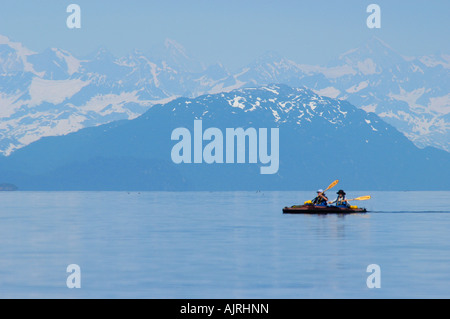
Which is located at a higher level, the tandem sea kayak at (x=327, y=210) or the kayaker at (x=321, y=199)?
the kayaker at (x=321, y=199)

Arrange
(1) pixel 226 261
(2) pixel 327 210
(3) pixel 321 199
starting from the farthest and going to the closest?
(3) pixel 321 199 < (2) pixel 327 210 < (1) pixel 226 261

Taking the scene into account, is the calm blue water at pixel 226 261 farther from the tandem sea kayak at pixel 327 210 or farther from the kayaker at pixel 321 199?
the kayaker at pixel 321 199

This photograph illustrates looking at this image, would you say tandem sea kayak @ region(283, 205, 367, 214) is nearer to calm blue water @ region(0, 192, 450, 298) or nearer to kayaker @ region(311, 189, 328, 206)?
kayaker @ region(311, 189, 328, 206)

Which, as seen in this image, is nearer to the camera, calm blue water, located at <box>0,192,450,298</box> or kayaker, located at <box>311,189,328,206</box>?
calm blue water, located at <box>0,192,450,298</box>

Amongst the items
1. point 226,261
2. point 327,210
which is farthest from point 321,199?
point 226,261

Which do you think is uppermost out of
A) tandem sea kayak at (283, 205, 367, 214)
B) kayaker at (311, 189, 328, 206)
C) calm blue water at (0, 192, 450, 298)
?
kayaker at (311, 189, 328, 206)

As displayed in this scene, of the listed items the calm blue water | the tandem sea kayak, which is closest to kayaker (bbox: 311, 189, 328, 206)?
the tandem sea kayak

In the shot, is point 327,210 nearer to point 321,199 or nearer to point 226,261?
point 321,199

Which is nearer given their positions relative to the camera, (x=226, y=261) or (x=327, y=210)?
(x=226, y=261)

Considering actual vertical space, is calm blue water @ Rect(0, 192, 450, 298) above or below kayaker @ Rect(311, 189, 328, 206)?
below

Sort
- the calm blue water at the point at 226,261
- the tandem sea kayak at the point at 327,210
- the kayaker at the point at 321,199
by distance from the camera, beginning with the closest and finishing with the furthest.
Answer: the calm blue water at the point at 226,261 → the tandem sea kayak at the point at 327,210 → the kayaker at the point at 321,199

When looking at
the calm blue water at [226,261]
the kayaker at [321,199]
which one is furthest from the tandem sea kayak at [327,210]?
the calm blue water at [226,261]
